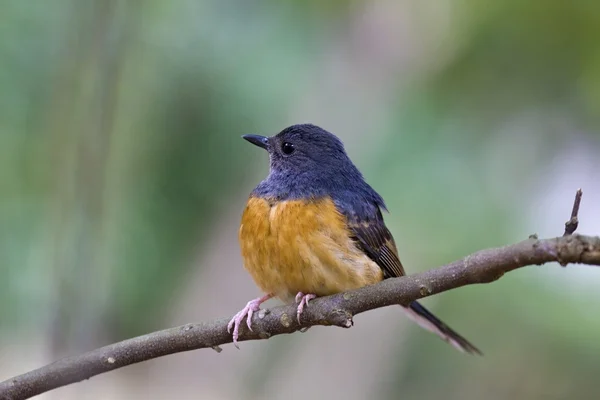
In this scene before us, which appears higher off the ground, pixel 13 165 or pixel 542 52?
pixel 542 52

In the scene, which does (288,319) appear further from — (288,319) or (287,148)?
(287,148)

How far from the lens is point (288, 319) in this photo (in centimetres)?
267

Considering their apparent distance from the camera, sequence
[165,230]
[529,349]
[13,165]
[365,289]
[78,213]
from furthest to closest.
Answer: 1. [165,230]
2. [529,349]
3. [13,165]
4. [78,213]
5. [365,289]

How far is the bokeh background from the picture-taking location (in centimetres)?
448

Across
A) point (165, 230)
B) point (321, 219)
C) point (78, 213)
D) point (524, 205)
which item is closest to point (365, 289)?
point (321, 219)

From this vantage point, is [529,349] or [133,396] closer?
[529,349]

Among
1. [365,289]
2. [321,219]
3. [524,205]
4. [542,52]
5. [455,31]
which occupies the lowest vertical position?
[365,289]

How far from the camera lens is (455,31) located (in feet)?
17.8

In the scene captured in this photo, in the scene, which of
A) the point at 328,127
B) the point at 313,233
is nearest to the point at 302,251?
the point at 313,233

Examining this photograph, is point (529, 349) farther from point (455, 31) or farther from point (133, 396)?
point (133, 396)

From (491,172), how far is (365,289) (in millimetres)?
2813

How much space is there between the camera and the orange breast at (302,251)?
3.05 m

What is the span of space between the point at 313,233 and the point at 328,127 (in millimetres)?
2863

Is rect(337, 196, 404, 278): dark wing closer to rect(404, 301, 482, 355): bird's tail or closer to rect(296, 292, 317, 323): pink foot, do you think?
rect(404, 301, 482, 355): bird's tail
